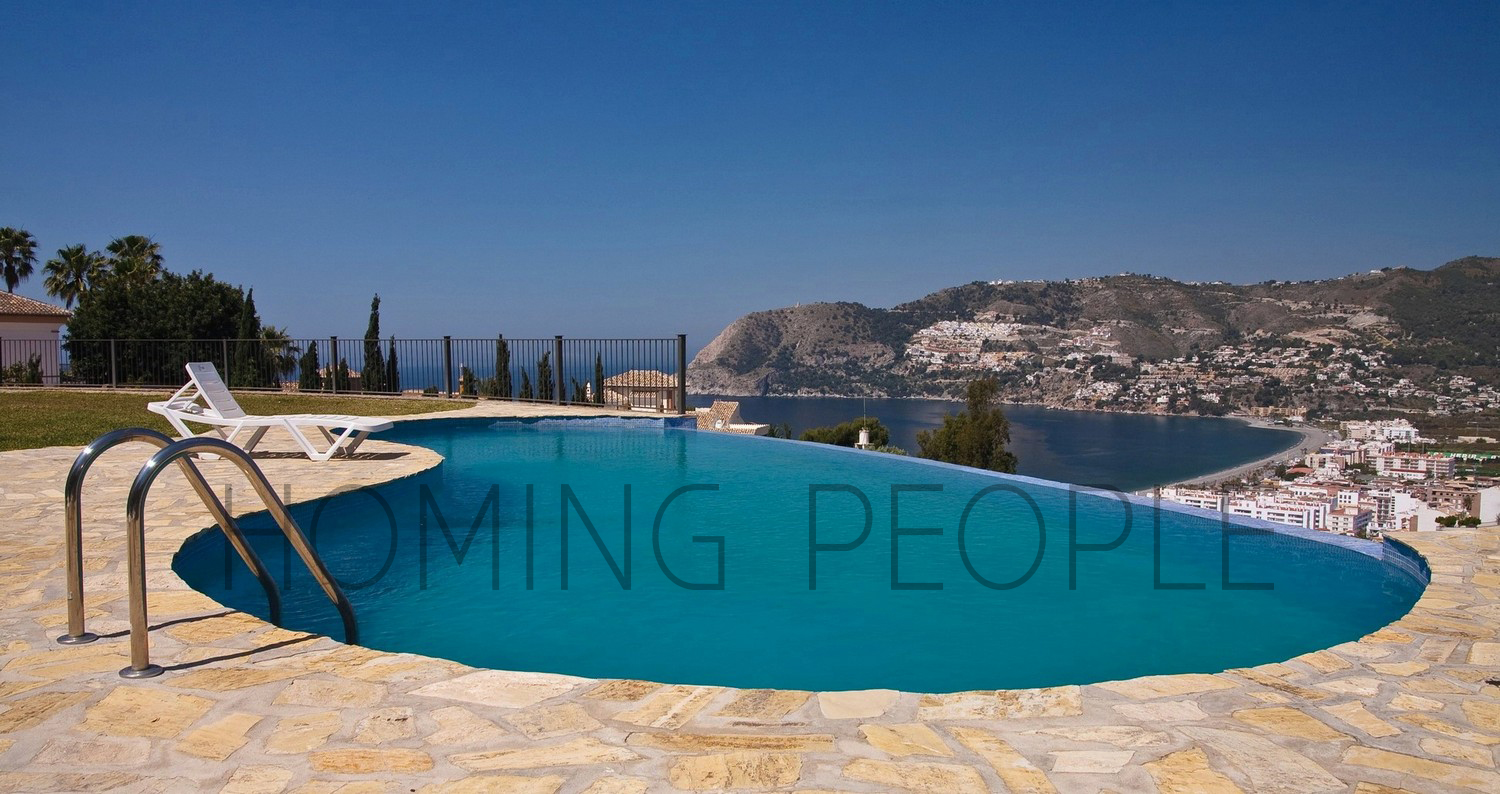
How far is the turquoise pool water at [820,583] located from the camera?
4.27 metres

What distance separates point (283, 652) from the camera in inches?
122

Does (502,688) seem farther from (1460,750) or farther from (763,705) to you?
(1460,750)

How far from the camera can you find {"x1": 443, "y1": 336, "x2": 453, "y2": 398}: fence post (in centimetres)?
1756

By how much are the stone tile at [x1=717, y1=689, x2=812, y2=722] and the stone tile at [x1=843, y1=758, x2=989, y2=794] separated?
0.42 metres

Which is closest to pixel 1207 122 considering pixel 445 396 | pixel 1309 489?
pixel 1309 489

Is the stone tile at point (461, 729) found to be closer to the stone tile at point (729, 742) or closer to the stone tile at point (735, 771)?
Result: the stone tile at point (729, 742)

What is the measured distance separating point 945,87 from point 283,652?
34727mm

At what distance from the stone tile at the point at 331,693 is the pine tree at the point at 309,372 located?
59.7ft

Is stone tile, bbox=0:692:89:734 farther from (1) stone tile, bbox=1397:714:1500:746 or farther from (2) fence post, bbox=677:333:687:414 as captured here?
(2) fence post, bbox=677:333:687:414

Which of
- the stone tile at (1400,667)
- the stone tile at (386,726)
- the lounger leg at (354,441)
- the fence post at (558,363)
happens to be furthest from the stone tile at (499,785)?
the fence post at (558,363)

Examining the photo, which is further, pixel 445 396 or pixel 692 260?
pixel 692 260

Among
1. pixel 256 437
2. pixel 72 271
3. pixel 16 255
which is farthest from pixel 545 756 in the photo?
pixel 16 255

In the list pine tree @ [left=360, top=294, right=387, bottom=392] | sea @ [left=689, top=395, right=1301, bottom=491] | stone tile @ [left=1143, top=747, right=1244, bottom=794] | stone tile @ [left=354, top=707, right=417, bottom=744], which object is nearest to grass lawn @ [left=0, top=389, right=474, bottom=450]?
pine tree @ [left=360, top=294, right=387, bottom=392]

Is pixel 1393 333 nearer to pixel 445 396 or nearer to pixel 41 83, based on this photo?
pixel 445 396
